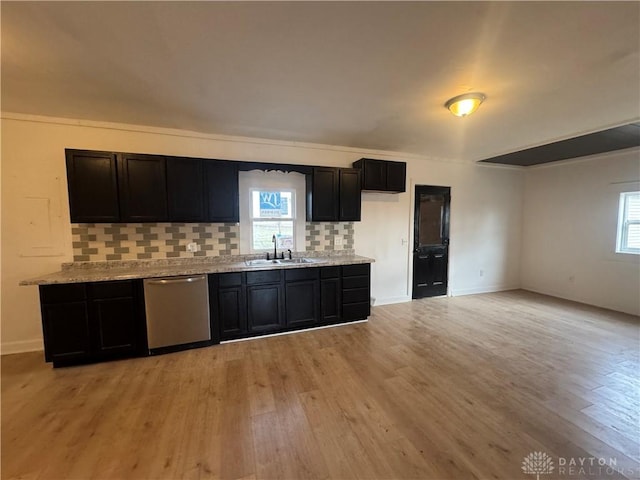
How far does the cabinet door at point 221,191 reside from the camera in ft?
10.8

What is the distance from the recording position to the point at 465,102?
2518 millimetres

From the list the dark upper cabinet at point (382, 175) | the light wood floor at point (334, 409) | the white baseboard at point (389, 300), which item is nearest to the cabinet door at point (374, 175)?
the dark upper cabinet at point (382, 175)

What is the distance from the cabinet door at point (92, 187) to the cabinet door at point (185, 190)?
21.6 inches

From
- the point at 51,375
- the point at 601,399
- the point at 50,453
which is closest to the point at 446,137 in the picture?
the point at 601,399

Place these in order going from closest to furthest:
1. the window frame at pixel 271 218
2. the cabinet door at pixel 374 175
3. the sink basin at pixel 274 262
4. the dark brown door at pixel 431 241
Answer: the sink basin at pixel 274 262 < the window frame at pixel 271 218 < the cabinet door at pixel 374 175 < the dark brown door at pixel 431 241

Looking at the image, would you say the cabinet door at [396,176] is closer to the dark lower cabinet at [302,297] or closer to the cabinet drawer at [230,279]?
the dark lower cabinet at [302,297]

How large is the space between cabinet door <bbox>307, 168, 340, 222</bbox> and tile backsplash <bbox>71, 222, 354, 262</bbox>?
112cm

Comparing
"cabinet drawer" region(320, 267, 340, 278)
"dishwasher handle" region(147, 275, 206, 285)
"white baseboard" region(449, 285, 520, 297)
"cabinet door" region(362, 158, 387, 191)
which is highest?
"cabinet door" region(362, 158, 387, 191)

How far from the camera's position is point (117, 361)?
2.79 meters

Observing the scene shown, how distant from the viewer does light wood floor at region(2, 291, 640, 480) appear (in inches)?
62.9

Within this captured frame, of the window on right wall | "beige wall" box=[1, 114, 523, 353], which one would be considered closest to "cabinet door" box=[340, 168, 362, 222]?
"beige wall" box=[1, 114, 523, 353]

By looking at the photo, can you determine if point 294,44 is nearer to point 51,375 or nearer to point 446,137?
point 446,137

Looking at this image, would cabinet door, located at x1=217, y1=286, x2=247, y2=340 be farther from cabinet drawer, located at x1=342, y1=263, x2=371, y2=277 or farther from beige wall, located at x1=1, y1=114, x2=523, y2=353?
beige wall, located at x1=1, y1=114, x2=523, y2=353

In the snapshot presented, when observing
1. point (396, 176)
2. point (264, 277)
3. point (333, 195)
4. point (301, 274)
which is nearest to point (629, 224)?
point (396, 176)
